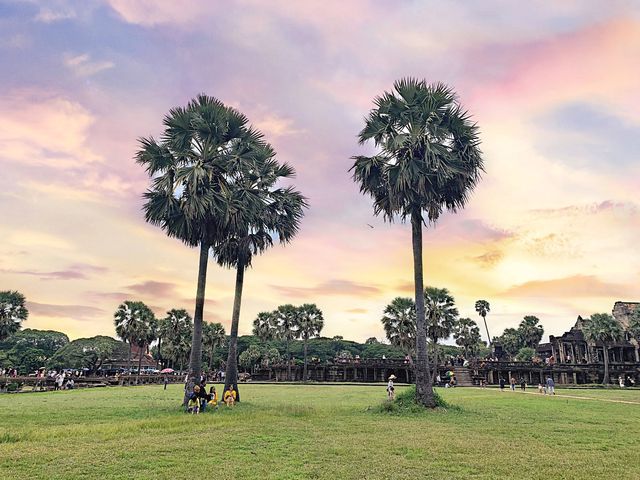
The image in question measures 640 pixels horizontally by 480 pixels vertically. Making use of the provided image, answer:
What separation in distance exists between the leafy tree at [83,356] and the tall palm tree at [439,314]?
6597cm

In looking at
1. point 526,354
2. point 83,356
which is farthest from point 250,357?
point 526,354

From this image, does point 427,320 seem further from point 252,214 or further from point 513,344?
point 513,344

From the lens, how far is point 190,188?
23.7 meters

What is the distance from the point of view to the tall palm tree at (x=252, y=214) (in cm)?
2597

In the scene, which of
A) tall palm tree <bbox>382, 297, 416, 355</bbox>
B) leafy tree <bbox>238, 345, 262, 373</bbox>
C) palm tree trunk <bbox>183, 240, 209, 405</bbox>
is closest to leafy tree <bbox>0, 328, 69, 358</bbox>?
leafy tree <bbox>238, 345, 262, 373</bbox>

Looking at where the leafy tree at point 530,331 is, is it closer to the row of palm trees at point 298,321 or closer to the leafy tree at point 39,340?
the row of palm trees at point 298,321

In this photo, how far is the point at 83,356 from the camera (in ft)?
308

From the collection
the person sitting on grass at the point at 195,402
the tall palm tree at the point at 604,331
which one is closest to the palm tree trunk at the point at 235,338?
the person sitting on grass at the point at 195,402

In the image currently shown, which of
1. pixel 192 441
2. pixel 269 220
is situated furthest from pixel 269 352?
pixel 192 441

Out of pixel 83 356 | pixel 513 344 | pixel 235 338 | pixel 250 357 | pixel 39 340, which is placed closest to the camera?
pixel 235 338

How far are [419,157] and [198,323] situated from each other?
48.0ft

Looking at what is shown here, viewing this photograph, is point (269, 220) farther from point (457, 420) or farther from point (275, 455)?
point (275, 455)

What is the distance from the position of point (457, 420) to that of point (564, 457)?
7.63 metres

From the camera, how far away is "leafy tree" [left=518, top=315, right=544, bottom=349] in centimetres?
11231
